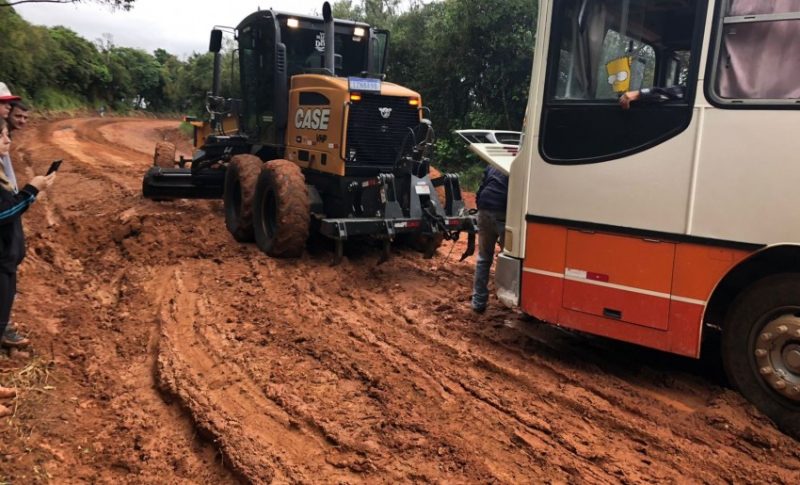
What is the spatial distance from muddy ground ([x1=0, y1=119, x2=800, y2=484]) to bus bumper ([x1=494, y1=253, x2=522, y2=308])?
44 centimetres

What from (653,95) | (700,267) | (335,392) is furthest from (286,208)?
(700,267)

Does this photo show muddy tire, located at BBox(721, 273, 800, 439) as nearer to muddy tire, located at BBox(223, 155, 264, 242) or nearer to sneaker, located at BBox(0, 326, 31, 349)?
sneaker, located at BBox(0, 326, 31, 349)

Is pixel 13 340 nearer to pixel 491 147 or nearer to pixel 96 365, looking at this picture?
pixel 96 365

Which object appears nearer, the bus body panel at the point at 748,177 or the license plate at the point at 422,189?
the bus body panel at the point at 748,177

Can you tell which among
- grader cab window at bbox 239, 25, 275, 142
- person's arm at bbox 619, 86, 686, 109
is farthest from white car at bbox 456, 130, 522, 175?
grader cab window at bbox 239, 25, 275, 142

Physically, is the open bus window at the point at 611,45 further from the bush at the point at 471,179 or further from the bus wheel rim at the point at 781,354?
the bush at the point at 471,179

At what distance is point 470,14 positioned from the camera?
733 inches

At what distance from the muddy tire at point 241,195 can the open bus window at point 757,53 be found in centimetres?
594

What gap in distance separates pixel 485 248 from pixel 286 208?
99.0 inches

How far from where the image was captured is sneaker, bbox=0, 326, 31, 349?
16.0 feet

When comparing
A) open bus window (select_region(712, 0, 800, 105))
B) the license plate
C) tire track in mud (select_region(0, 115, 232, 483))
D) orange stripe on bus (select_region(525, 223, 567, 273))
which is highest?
open bus window (select_region(712, 0, 800, 105))

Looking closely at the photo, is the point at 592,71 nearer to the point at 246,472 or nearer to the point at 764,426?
the point at 764,426

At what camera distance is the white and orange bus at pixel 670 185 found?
378 cm

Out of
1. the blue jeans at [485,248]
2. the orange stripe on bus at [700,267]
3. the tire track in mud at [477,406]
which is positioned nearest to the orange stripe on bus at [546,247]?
the tire track in mud at [477,406]
